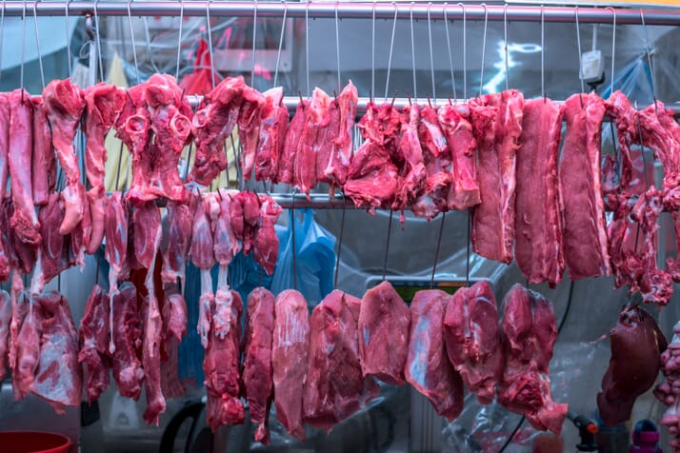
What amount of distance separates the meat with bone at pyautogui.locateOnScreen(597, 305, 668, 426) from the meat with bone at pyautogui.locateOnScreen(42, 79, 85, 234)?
236cm

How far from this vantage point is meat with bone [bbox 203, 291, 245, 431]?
142 inches

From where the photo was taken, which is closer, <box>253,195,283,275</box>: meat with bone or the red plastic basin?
<box>253,195,283,275</box>: meat with bone

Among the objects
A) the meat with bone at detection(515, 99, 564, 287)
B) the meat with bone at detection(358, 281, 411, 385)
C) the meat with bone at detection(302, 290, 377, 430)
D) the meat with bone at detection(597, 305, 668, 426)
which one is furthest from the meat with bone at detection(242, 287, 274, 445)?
the meat with bone at detection(597, 305, 668, 426)

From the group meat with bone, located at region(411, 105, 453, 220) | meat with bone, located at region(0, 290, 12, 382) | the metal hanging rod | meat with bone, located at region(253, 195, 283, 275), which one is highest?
the metal hanging rod

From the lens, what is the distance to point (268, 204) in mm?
3691

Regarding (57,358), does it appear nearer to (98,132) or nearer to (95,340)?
(95,340)

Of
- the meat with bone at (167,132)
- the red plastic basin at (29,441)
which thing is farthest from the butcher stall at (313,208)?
the red plastic basin at (29,441)

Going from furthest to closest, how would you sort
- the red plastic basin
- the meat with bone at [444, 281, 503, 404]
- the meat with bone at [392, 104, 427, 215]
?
1. the red plastic basin
2. the meat with bone at [444, 281, 503, 404]
3. the meat with bone at [392, 104, 427, 215]

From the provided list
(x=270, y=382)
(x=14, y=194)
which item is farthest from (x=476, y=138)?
(x=14, y=194)

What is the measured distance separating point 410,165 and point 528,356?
3.04 ft

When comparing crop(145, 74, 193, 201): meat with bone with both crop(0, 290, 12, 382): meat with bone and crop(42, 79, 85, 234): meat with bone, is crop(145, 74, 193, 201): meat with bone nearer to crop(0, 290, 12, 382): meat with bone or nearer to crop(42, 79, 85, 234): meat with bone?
crop(42, 79, 85, 234): meat with bone

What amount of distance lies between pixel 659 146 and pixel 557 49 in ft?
7.20

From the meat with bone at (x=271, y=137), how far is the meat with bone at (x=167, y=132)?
298 mm

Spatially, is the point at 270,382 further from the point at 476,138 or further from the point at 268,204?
the point at 476,138
